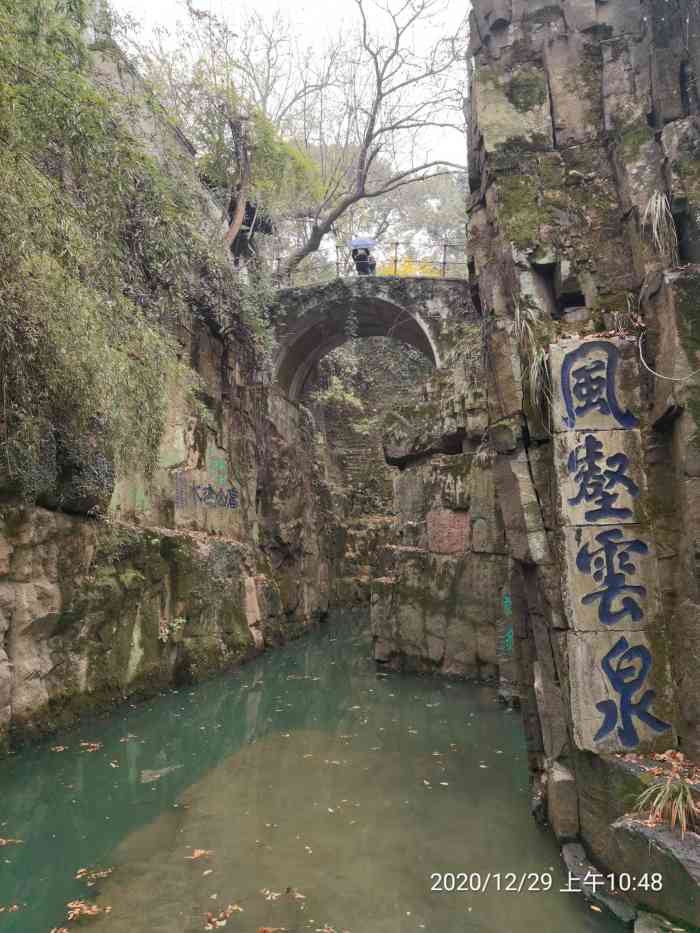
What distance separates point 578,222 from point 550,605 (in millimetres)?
2470

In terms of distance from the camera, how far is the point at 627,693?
3643 millimetres

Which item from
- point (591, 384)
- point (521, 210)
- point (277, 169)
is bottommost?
point (591, 384)

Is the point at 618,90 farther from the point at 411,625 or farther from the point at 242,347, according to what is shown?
the point at 242,347

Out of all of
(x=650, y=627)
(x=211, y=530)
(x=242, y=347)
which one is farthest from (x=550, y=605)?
(x=242, y=347)

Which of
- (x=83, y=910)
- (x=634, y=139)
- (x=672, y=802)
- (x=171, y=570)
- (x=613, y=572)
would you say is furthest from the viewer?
(x=171, y=570)

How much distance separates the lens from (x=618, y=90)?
4.51 metres

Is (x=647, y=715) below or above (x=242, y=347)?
below

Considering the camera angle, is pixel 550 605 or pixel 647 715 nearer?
pixel 647 715

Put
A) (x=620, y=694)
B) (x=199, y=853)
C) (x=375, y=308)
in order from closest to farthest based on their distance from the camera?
1. (x=620, y=694)
2. (x=199, y=853)
3. (x=375, y=308)
